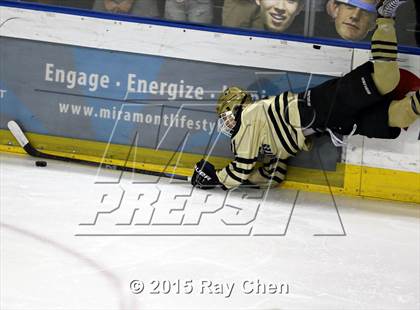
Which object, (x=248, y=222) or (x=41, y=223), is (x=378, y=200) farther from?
(x=41, y=223)

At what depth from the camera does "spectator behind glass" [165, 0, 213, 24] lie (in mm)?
3982

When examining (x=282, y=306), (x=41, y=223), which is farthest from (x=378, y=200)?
(x=41, y=223)

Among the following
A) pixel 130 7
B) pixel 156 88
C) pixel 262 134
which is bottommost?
pixel 262 134

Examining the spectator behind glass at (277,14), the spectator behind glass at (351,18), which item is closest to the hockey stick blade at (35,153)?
the spectator behind glass at (277,14)

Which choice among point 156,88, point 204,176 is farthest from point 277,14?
point 204,176

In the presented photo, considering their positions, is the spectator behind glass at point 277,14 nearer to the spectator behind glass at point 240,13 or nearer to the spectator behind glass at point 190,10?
the spectator behind glass at point 240,13

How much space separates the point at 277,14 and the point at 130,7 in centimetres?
77

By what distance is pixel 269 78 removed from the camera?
3949mm

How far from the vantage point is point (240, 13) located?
395 centimetres

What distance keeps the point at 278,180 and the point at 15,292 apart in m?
1.71

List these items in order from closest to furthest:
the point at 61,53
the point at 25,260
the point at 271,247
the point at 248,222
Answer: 1. the point at 25,260
2. the point at 271,247
3. the point at 248,222
4. the point at 61,53

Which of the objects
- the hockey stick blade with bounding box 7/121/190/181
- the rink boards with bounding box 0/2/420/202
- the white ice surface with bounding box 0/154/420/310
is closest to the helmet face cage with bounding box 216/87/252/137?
the rink boards with bounding box 0/2/420/202

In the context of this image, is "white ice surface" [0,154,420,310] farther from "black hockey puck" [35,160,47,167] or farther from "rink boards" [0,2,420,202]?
"rink boards" [0,2,420,202]

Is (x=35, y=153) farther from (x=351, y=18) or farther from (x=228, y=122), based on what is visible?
(x=351, y=18)
